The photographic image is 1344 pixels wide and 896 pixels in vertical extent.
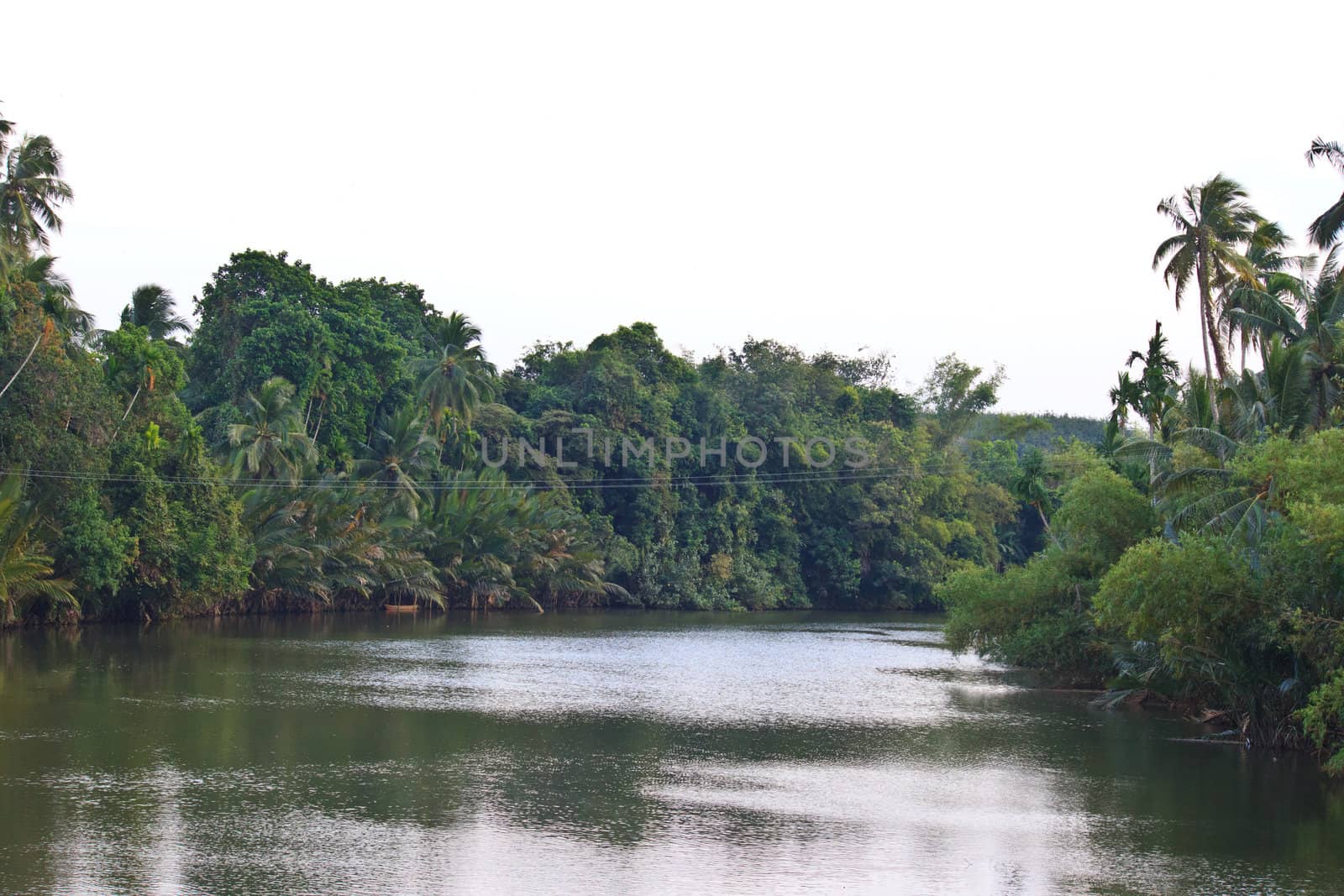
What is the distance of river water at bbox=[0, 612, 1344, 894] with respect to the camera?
523 inches

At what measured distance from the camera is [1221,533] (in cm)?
2242

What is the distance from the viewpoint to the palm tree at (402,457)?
53.5 metres

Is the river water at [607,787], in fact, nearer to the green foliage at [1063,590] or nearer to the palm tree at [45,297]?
the green foliage at [1063,590]

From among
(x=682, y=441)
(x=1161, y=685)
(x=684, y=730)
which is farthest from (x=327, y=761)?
(x=682, y=441)

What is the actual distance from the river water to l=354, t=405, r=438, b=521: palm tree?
21.6 meters

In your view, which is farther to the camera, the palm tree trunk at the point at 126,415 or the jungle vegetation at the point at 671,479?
the palm tree trunk at the point at 126,415

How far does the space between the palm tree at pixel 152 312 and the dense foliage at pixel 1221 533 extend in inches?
1411

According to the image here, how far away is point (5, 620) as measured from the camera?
36.4 m

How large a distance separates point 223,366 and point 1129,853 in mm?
46488

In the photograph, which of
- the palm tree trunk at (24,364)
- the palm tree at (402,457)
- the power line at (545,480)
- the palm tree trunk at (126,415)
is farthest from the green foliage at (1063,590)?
the palm tree at (402,457)

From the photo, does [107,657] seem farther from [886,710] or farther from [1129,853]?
[1129,853]

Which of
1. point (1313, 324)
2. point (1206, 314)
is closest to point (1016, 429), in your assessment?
point (1206, 314)

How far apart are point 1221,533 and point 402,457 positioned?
37812 mm

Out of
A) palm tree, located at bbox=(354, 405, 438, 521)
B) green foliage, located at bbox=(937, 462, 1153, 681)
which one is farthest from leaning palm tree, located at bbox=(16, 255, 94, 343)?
green foliage, located at bbox=(937, 462, 1153, 681)
